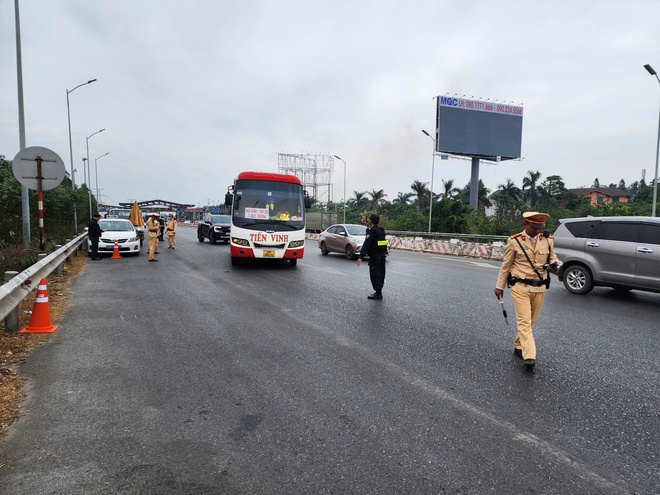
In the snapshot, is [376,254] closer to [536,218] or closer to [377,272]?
[377,272]

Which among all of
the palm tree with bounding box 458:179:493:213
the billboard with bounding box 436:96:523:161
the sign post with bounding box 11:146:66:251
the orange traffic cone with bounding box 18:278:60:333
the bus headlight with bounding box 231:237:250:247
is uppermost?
the billboard with bounding box 436:96:523:161

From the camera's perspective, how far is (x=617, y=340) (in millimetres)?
6105

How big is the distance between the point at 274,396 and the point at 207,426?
0.73 m

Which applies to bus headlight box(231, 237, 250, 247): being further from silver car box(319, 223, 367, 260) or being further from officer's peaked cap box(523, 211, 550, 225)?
officer's peaked cap box(523, 211, 550, 225)

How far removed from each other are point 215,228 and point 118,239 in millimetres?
8423

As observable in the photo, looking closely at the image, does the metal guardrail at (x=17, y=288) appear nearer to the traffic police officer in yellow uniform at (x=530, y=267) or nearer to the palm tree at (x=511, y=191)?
the traffic police officer in yellow uniform at (x=530, y=267)

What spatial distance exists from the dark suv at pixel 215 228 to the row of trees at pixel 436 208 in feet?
23.0

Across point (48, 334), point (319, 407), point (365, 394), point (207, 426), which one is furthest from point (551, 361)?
point (48, 334)

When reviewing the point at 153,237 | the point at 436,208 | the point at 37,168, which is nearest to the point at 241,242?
the point at 153,237

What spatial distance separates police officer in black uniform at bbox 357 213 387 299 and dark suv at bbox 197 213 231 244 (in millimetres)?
17156

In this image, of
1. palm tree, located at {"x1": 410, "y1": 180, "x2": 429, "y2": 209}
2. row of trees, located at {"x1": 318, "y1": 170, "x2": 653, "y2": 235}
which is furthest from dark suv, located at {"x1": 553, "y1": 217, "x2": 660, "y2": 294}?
palm tree, located at {"x1": 410, "y1": 180, "x2": 429, "y2": 209}

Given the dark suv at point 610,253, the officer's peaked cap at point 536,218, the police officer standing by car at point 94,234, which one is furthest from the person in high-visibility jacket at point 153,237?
the officer's peaked cap at point 536,218

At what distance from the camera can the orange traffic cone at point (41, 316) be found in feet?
20.0

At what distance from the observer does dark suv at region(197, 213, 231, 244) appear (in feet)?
82.5
